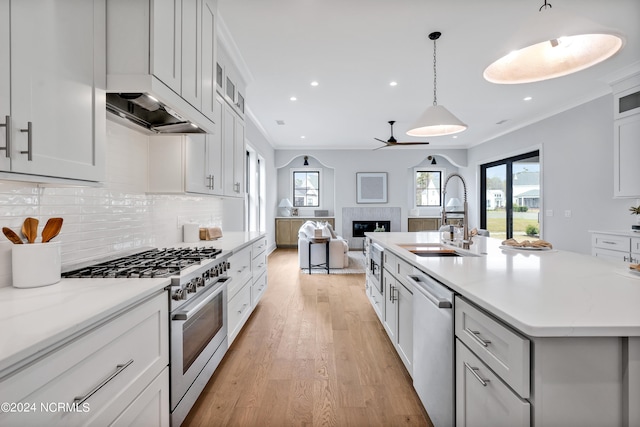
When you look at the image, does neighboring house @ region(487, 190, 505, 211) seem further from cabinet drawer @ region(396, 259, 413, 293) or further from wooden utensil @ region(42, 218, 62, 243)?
wooden utensil @ region(42, 218, 62, 243)

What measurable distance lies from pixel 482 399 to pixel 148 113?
232cm

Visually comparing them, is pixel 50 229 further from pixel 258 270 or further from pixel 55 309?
pixel 258 270

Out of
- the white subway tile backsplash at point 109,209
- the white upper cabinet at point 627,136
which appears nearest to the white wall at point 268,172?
the white subway tile backsplash at point 109,209

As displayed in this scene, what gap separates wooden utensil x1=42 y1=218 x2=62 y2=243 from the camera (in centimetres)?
127

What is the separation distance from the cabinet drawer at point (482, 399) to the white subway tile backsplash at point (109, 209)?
1.84 metres

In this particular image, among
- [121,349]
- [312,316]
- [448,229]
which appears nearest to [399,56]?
[448,229]

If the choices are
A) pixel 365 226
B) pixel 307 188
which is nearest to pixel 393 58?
pixel 365 226

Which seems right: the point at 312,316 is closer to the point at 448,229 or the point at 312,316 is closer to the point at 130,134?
the point at 448,229

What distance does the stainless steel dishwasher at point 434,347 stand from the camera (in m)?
1.27

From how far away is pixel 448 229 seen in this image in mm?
2762

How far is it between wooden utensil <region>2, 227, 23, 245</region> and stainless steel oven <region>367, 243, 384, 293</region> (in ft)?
7.59

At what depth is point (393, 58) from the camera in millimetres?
3230

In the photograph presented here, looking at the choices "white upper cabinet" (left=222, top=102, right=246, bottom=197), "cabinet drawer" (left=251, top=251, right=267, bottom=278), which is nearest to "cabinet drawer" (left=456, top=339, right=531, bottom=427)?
"cabinet drawer" (left=251, top=251, right=267, bottom=278)

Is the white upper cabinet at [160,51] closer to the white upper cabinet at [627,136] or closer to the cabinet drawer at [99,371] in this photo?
the cabinet drawer at [99,371]
